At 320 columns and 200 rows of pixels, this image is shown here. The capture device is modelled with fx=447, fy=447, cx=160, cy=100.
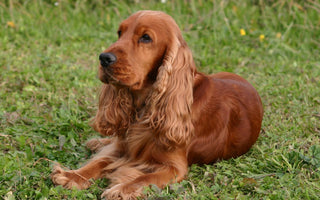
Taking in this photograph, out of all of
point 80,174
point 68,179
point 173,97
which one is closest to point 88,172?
point 80,174

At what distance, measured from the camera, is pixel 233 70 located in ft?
16.7

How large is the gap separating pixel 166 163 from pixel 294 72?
261 cm

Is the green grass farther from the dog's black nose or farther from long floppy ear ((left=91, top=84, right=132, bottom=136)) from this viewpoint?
the dog's black nose

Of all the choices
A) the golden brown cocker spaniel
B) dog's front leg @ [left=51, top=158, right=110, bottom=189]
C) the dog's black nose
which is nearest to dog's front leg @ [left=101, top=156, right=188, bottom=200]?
the golden brown cocker spaniel

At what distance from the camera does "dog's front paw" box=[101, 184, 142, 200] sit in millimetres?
2646

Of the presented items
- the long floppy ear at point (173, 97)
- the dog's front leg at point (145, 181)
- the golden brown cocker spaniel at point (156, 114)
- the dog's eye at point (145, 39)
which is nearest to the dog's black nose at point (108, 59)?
the golden brown cocker spaniel at point (156, 114)

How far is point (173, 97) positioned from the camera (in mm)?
2826

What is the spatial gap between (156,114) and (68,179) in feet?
2.26

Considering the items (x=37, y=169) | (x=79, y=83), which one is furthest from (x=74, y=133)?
(x=79, y=83)

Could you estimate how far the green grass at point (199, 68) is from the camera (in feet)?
9.24

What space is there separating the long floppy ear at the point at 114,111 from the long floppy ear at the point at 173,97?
222mm

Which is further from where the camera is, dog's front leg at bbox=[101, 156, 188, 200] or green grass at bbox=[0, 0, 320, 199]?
green grass at bbox=[0, 0, 320, 199]

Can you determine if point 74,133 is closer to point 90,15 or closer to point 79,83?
point 79,83

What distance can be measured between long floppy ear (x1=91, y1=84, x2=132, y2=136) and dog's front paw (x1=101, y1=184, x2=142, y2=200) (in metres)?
0.50
